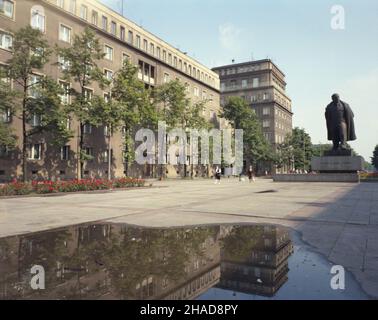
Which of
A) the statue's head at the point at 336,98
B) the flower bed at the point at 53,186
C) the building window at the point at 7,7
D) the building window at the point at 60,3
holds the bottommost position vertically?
the flower bed at the point at 53,186

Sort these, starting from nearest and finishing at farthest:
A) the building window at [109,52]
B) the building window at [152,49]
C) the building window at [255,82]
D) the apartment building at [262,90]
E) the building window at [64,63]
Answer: the building window at [64,63] < the building window at [109,52] < the building window at [152,49] < the apartment building at [262,90] < the building window at [255,82]

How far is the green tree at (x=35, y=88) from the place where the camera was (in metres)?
26.7

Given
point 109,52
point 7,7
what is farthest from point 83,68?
point 109,52

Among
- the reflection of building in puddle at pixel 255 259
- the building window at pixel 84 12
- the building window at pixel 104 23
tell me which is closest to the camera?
the reflection of building in puddle at pixel 255 259

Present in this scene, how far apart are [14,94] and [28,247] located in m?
21.8

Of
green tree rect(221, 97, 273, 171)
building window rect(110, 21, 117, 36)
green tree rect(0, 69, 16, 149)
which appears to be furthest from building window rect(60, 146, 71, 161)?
green tree rect(221, 97, 273, 171)

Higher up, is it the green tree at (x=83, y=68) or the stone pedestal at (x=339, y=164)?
the green tree at (x=83, y=68)

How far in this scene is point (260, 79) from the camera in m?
94.6

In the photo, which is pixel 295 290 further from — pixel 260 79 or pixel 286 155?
pixel 260 79

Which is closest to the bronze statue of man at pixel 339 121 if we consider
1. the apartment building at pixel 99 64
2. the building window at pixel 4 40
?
the apartment building at pixel 99 64

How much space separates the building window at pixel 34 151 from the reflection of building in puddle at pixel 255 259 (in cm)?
3076
